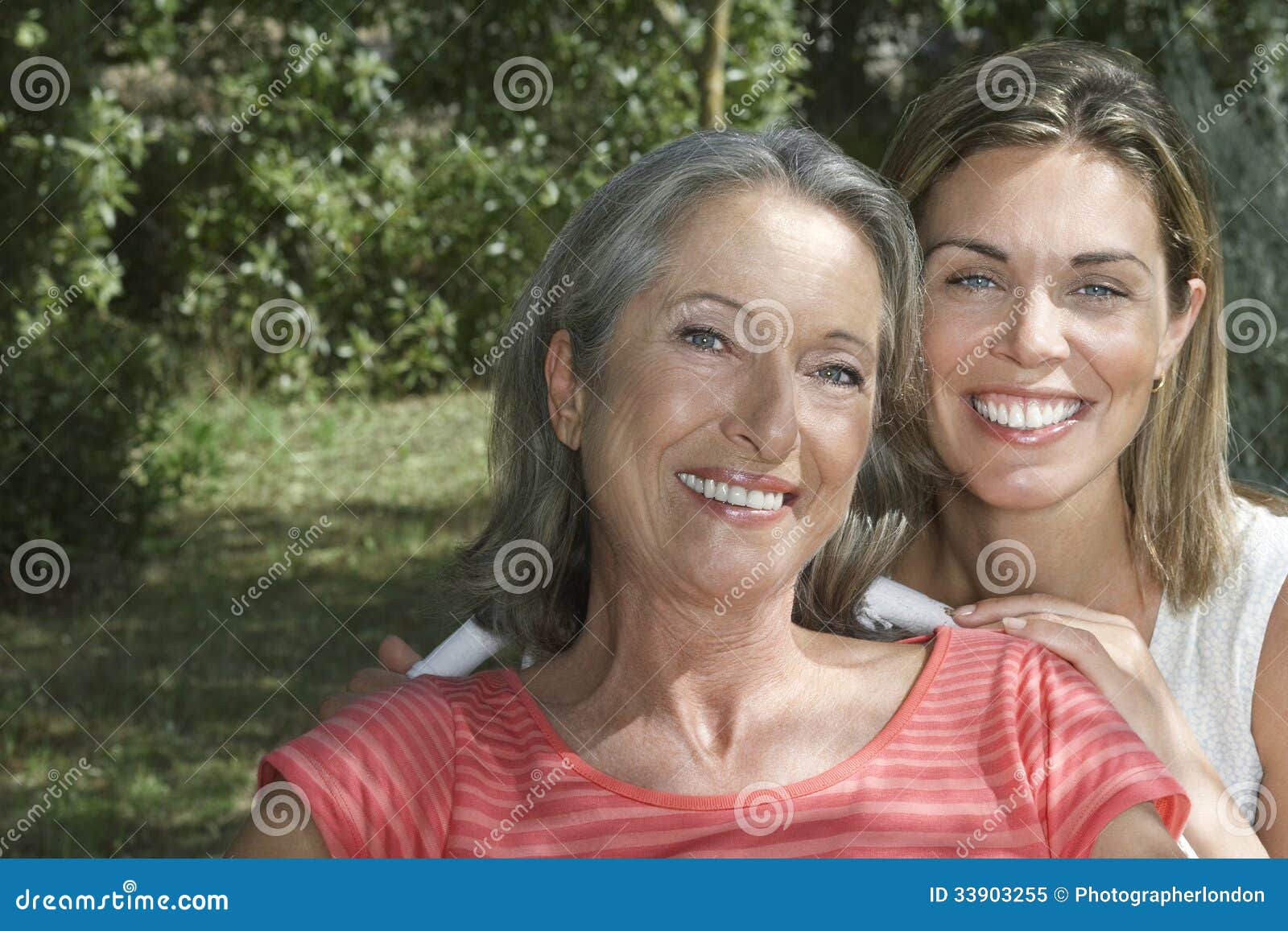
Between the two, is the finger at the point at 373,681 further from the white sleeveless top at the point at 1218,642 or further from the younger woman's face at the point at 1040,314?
the younger woman's face at the point at 1040,314

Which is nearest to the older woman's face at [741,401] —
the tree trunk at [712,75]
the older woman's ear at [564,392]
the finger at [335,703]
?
the older woman's ear at [564,392]

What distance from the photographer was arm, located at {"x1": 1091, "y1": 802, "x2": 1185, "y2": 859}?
7.27ft

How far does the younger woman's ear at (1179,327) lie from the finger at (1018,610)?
507mm

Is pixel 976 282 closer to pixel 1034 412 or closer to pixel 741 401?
pixel 1034 412

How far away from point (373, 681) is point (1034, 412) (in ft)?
4.21

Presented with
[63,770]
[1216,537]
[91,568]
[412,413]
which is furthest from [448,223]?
[1216,537]

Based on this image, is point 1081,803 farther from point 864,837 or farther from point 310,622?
point 310,622

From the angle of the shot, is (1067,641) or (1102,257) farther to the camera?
(1102,257)

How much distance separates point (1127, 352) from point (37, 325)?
15.9ft

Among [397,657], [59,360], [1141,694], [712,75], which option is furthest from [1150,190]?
[59,360]

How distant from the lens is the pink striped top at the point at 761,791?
2.27 m

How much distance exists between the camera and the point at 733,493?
2318 mm

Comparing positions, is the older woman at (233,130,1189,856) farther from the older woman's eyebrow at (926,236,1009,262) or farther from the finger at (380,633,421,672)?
the finger at (380,633,421,672)

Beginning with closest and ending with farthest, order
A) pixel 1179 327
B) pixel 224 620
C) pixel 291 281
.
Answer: pixel 1179 327
pixel 224 620
pixel 291 281
